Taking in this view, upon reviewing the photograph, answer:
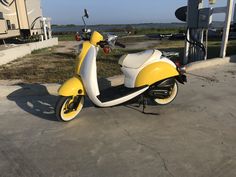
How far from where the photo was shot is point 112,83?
5266mm

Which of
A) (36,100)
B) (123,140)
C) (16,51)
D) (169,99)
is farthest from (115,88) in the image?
(16,51)

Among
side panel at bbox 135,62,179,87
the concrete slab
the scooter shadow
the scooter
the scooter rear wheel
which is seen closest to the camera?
the scooter

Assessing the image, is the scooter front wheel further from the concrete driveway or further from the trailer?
the trailer

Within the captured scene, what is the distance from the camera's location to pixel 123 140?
3148 millimetres

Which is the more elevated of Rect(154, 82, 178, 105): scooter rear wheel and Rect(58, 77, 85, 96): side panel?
Rect(58, 77, 85, 96): side panel

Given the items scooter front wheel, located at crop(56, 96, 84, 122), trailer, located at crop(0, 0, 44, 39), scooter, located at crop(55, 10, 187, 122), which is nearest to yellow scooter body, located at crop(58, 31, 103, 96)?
scooter, located at crop(55, 10, 187, 122)

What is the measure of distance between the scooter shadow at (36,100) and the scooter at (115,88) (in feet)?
1.71

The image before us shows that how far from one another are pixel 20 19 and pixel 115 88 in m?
12.3

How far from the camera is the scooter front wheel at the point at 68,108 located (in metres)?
3.50

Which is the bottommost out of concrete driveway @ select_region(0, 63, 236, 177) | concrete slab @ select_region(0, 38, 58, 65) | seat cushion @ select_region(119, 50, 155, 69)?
concrete driveway @ select_region(0, 63, 236, 177)

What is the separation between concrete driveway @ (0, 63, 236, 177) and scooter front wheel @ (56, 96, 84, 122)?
12 cm

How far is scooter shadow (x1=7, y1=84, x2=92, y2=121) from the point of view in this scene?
4090 mm

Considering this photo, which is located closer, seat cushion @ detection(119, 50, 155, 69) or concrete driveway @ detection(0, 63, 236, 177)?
concrete driveway @ detection(0, 63, 236, 177)

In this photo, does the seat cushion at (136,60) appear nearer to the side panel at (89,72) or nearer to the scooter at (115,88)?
the scooter at (115,88)
